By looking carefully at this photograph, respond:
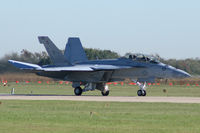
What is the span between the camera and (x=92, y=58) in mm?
63312

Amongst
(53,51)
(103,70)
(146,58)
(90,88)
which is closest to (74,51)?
(53,51)

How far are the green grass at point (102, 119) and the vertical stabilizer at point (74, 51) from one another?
16709 mm

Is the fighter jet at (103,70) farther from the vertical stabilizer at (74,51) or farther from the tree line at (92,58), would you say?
the tree line at (92,58)

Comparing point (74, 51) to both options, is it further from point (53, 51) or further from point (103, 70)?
point (103, 70)

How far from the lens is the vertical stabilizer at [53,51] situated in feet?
128

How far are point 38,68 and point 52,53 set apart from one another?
373 centimetres

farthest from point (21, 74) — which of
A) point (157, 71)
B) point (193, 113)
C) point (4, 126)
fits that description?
point (4, 126)

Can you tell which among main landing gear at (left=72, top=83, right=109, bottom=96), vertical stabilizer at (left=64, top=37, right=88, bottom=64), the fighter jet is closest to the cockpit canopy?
the fighter jet

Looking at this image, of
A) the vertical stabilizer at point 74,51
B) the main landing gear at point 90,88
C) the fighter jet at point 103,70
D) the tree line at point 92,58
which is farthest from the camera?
the tree line at point 92,58

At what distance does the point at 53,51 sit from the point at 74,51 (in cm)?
192

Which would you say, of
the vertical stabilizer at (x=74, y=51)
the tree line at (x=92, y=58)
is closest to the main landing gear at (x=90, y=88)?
the vertical stabilizer at (x=74, y=51)

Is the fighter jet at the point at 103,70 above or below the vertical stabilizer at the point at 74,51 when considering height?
below

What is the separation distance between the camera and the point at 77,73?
37281mm

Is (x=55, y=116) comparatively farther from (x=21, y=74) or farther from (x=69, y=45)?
(x=21, y=74)
